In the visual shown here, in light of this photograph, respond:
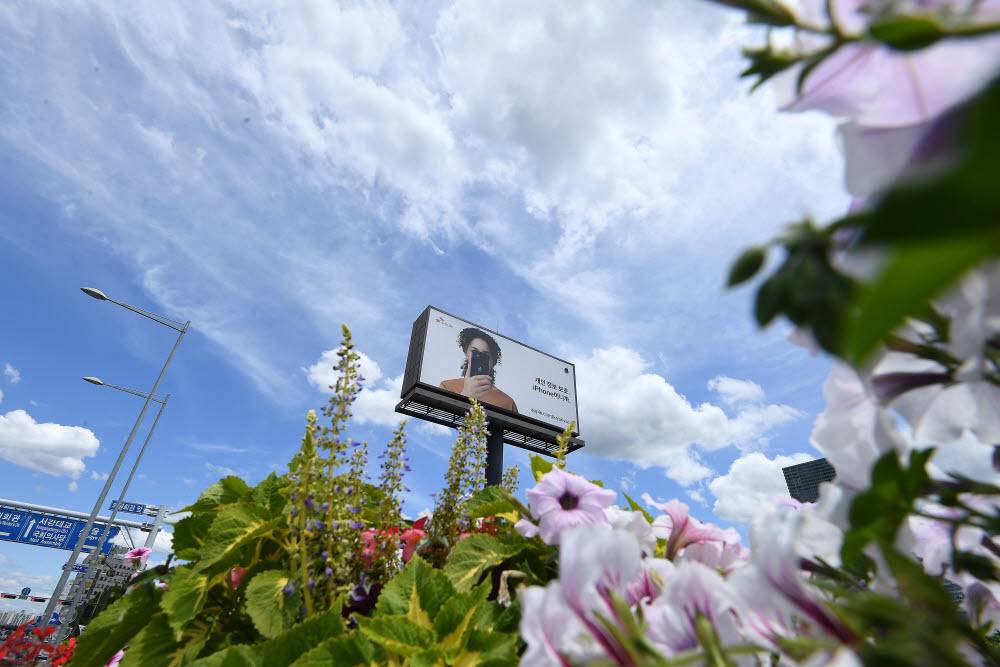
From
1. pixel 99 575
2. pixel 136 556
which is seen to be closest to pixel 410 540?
pixel 136 556

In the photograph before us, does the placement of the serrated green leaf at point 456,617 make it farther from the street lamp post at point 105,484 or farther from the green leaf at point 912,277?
the street lamp post at point 105,484

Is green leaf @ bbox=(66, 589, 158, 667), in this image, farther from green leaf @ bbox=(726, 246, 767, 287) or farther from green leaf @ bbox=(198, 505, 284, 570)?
green leaf @ bbox=(726, 246, 767, 287)

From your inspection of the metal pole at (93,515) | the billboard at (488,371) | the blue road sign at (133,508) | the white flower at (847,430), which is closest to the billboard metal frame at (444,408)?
the billboard at (488,371)

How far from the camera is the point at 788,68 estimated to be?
454 millimetres

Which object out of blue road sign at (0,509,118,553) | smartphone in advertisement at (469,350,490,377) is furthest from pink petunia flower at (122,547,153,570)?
blue road sign at (0,509,118,553)

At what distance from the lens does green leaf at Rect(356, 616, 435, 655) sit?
89 cm

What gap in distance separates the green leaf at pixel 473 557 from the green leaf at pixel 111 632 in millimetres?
748

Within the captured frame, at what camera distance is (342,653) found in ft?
2.93

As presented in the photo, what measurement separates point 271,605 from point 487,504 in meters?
0.57

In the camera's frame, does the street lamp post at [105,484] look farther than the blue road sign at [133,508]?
No

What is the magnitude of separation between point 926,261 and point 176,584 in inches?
56.3

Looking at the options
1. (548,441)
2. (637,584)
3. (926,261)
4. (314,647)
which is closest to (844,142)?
(926,261)

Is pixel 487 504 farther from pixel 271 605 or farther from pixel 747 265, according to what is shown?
pixel 747 265

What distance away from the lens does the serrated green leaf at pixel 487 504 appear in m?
1.42
